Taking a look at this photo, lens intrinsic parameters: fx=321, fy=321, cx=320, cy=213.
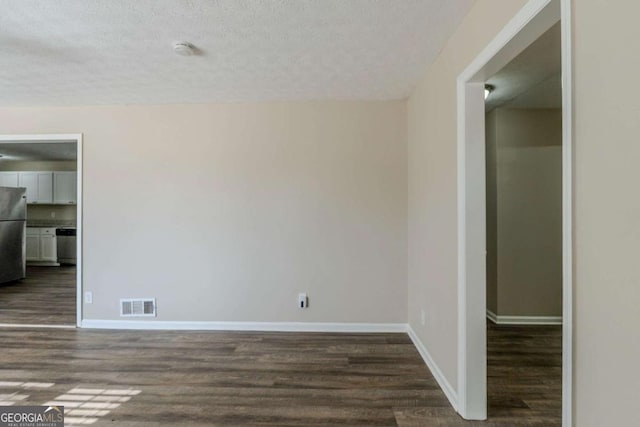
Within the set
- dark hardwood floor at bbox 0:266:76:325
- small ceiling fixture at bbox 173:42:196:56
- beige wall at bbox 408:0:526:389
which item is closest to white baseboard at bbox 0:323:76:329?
dark hardwood floor at bbox 0:266:76:325

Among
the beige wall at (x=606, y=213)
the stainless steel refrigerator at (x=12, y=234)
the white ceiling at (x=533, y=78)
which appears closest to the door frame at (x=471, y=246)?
the white ceiling at (x=533, y=78)

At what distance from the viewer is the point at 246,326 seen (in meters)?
3.41

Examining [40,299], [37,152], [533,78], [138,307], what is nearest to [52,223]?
[37,152]

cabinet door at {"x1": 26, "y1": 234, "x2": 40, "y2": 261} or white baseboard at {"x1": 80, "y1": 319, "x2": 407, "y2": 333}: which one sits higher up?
cabinet door at {"x1": 26, "y1": 234, "x2": 40, "y2": 261}

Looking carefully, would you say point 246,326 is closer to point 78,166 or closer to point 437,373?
point 437,373

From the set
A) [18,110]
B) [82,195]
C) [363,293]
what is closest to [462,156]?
[363,293]

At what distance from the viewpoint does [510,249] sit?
3.62 metres

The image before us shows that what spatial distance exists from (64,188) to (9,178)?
1271mm

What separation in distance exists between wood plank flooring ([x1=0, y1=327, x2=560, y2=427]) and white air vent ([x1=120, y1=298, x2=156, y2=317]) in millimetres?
212

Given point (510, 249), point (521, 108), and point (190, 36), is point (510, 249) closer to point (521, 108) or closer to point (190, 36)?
point (521, 108)

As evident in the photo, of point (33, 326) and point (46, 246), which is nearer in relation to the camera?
point (33, 326)

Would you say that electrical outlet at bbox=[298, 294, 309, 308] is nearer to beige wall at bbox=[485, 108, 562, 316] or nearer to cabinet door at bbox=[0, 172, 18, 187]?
beige wall at bbox=[485, 108, 562, 316]

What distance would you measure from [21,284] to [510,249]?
297 inches

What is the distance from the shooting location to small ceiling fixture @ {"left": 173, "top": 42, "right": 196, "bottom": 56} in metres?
2.19
